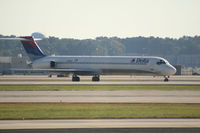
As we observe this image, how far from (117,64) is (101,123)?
150 feet

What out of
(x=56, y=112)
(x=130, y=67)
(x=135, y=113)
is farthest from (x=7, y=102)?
(x=130, y=67)

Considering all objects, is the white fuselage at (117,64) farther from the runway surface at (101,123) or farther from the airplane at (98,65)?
the runway surface at (101,123)

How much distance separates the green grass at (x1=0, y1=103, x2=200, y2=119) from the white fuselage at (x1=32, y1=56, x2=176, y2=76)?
36.2 meters

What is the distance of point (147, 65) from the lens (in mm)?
67812

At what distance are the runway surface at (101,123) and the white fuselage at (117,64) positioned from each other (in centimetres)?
4393

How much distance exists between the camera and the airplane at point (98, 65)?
2677 inches

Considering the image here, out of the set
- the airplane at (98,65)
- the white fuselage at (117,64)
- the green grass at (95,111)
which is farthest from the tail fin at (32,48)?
the green grass at (95,111)

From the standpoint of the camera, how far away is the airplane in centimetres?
6800

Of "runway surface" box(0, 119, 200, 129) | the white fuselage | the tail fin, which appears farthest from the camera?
the tail fin

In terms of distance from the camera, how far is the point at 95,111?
2770 cm

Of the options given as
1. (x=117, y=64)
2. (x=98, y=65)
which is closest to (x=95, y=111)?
(x=117, y=64)
